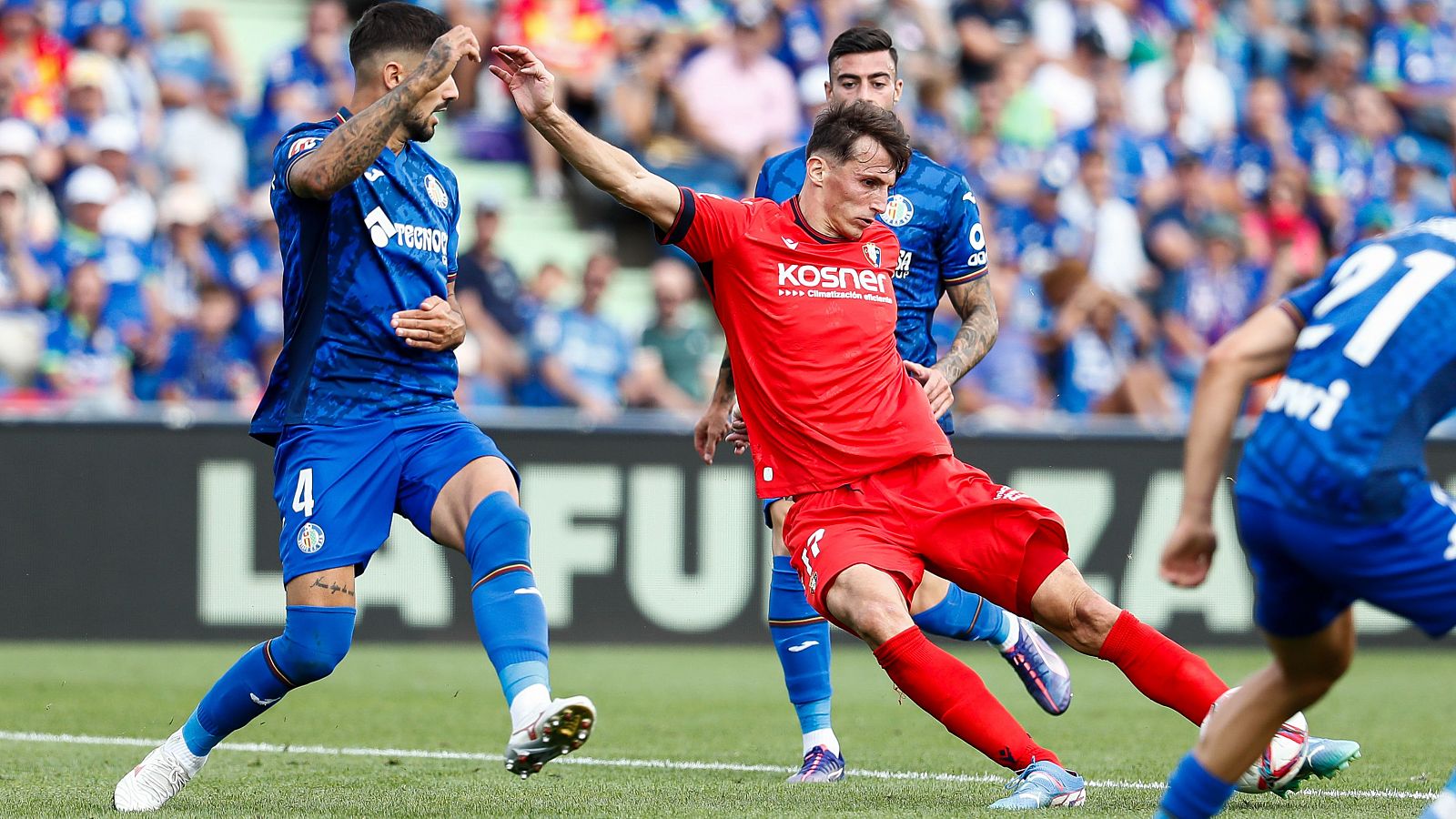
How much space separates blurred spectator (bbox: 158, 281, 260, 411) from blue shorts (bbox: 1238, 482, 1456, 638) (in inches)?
352

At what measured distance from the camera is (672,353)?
13.0 meters

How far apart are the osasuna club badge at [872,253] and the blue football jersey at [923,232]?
76 centimetres

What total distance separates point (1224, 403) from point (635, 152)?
35.7 ft

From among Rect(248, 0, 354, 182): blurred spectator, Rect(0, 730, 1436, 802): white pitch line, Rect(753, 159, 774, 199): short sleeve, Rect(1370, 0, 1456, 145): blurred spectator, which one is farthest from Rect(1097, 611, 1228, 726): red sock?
Rect(1370, 0, 1456, 145): blurred spectator

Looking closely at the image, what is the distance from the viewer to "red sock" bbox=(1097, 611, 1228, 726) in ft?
18.2

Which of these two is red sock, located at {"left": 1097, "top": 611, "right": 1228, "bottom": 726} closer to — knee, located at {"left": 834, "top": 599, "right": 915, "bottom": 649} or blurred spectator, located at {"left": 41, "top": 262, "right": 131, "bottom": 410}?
knee, located at {"left": 834, "top": 599, "right": 915, "bottom": 649}

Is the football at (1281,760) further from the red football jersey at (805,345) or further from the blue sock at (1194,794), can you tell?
the red football jersey at (805,345)

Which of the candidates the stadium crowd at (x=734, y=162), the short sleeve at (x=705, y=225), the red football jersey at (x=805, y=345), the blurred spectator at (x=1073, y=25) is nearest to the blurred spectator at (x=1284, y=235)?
the stadium crowd at (x=734, y=162)

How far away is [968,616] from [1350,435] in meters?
3.09

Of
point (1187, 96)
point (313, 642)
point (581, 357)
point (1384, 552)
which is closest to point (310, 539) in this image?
point (313, 642)

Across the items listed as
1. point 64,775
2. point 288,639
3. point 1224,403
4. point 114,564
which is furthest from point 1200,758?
point 114,564

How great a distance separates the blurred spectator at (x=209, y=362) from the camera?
12023 mm

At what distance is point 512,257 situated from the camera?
14898 millimetres

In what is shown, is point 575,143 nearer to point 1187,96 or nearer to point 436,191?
point 436,191
